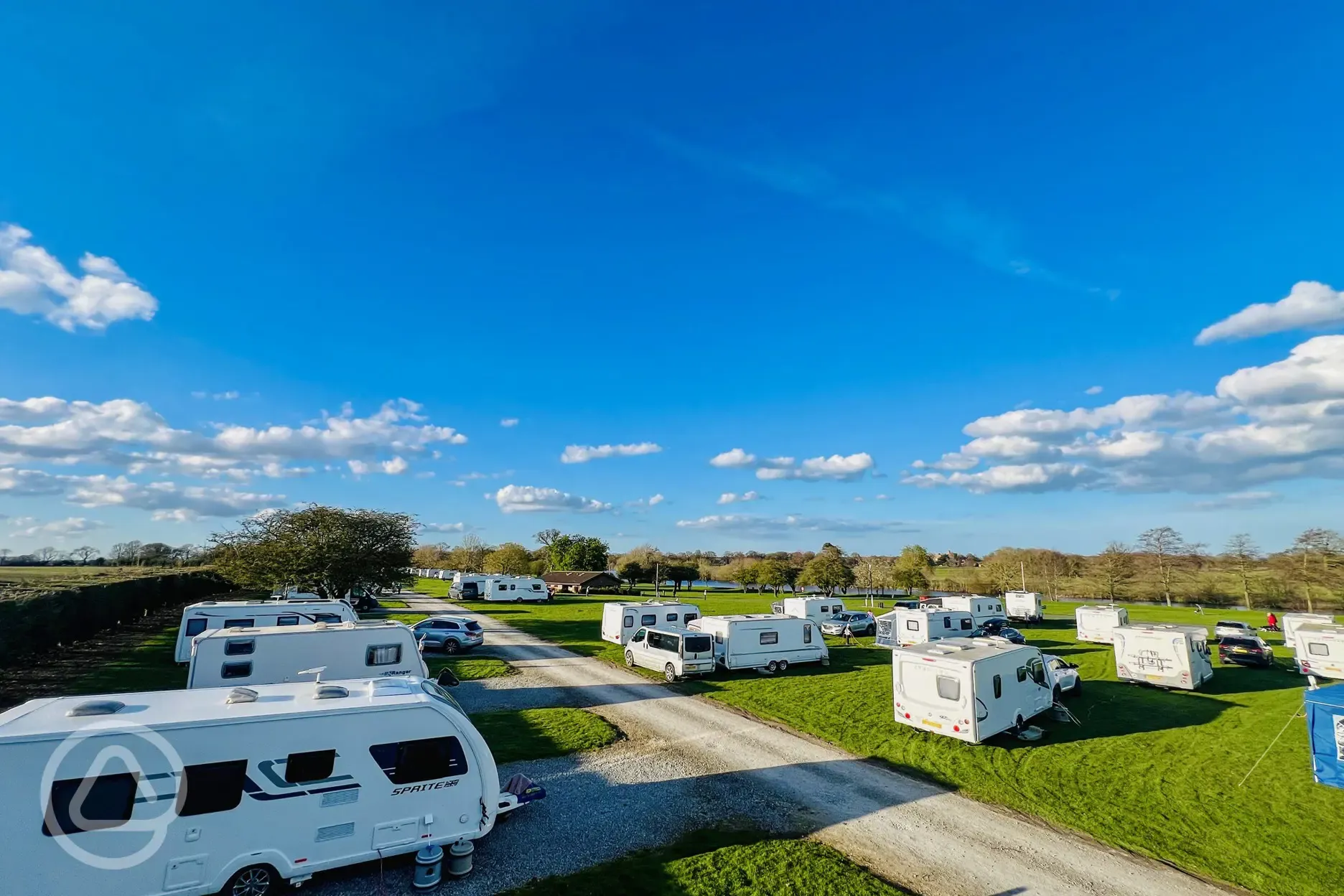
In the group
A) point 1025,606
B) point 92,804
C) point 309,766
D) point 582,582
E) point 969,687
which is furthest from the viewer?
point 582,582

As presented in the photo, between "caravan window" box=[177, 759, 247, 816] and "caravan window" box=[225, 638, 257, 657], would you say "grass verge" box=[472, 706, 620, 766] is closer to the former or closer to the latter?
"caravan window" box=[225, 638, 257, 657]

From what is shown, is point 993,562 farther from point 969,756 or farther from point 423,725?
point 423,725

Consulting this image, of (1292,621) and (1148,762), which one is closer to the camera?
(1148,762)

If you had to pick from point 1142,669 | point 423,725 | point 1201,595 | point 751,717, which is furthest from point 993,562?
point 423,725

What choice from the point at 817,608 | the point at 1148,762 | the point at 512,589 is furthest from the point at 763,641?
the point at 512,589

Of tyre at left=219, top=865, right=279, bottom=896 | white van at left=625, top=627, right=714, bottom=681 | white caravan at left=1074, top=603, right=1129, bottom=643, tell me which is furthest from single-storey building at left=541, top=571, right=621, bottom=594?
tyre at left=219, top=865, right=279, bottom=896

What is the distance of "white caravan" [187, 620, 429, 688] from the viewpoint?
51.9ft

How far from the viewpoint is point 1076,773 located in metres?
13.9

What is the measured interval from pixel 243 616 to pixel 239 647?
7645 millimetres

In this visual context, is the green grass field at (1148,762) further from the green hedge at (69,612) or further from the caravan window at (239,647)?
the green hedge at (69,612)

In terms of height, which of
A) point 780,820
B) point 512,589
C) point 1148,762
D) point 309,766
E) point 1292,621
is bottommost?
point 1148,762

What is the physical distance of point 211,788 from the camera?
7.54 meters

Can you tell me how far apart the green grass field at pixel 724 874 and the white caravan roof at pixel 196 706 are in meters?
3.52

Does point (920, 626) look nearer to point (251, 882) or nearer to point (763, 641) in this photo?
point (763, 641)
